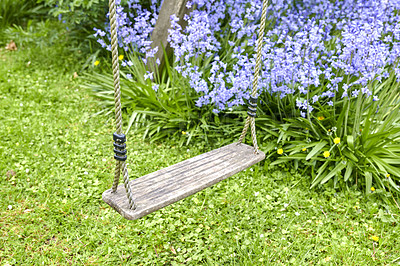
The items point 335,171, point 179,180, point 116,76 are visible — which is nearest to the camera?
point 116,76

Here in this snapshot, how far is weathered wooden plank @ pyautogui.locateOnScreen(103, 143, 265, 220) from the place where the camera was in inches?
73.0

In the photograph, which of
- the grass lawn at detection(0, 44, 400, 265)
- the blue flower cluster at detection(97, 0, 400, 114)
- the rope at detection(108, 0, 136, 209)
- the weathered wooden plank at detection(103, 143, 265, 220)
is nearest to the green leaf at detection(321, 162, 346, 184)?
the grass lawn at detection(0, 44, 400, 265)

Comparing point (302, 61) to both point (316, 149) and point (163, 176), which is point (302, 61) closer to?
point (316, 149)

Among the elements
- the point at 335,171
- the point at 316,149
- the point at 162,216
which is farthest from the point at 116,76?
the point at 335,171

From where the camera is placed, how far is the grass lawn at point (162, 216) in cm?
245

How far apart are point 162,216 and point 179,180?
30.3 inches

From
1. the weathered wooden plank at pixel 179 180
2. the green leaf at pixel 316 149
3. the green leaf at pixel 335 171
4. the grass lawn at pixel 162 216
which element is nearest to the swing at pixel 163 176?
the weathered wooden plank at pixel 179 180

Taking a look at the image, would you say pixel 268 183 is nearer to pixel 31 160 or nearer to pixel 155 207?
pixel 155 207

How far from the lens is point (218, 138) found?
348 centimetres

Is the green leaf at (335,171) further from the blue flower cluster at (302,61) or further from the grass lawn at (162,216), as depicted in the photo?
the blue flower cluster at (302,61)

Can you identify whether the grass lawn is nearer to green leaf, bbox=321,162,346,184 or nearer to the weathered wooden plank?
green leaf, bbox=321,162,346,184

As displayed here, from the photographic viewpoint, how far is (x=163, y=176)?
7.11 feet

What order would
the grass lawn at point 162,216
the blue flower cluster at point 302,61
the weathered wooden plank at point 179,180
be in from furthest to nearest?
the blue flower cluster at point 302,61 → the grass lawn at point 162,216 → the weathered wooden plank at point 179,180

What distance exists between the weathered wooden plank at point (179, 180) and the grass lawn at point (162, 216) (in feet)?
1.98
